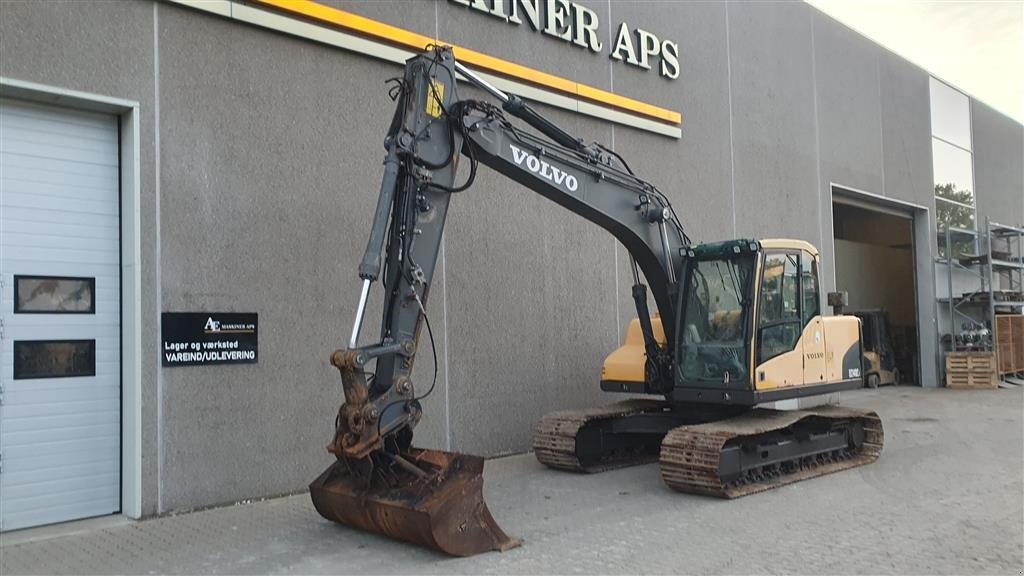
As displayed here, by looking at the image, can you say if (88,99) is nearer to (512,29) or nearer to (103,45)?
(103,45)

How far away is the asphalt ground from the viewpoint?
228 inches

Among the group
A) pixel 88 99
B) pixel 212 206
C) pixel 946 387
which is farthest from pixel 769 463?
pixel 946 387

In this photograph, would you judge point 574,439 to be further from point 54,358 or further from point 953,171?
point 953,171

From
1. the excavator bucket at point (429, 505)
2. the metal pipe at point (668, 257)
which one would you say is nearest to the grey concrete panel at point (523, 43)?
the metal pipe at point (668, 257)

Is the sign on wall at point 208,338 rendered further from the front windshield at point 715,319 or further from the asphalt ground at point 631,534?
the front windshield at point 715,319

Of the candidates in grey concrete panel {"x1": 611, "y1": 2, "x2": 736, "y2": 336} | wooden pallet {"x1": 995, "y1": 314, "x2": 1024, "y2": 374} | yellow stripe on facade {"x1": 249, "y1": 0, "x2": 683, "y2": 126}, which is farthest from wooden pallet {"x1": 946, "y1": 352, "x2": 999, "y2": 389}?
yellow stripe on facade {"x1": 249, "y1": 0, "x2": 683, "y2": 126}

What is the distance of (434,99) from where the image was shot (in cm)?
687

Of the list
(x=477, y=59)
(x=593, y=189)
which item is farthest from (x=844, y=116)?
(x=593, y=189)

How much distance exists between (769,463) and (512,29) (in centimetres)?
650

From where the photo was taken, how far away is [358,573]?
564 cm

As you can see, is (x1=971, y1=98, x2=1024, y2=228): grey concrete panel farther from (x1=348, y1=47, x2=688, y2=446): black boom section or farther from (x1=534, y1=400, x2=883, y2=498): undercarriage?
(x1=348, y1=47, x2=688, y2=446): black boom section

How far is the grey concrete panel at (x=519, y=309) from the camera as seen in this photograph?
10.0m

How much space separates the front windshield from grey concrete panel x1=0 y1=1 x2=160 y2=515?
5407 millimetres

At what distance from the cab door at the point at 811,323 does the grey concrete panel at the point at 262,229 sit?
478 cm
